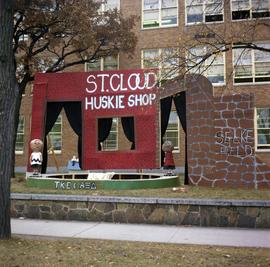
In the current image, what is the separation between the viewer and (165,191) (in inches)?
512

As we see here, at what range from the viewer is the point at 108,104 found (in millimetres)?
15828

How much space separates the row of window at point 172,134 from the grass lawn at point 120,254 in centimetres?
2067

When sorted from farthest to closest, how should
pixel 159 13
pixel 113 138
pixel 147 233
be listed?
pixel 113 138 < pixel 159 13 < pixel 147 233

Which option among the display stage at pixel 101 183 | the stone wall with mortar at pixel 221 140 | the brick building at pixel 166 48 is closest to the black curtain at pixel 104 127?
the display stage at pixel 101 183

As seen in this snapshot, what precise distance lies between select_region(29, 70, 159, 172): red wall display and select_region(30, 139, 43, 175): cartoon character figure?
20.3 inches

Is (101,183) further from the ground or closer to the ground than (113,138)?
closer to the ground

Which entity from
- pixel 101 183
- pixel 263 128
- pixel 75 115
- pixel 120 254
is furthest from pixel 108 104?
pixel 263 128

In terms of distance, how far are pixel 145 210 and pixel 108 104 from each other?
5.75m

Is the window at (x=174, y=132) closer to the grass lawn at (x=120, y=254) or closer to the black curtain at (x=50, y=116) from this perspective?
the black curtain at (x=50, y=116)

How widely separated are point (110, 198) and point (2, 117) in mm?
3713

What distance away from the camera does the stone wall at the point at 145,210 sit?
10.2 m

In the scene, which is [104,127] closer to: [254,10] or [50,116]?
[50,116]

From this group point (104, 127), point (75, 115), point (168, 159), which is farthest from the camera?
point (75, 115)

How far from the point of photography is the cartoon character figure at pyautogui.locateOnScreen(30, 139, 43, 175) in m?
15.5
